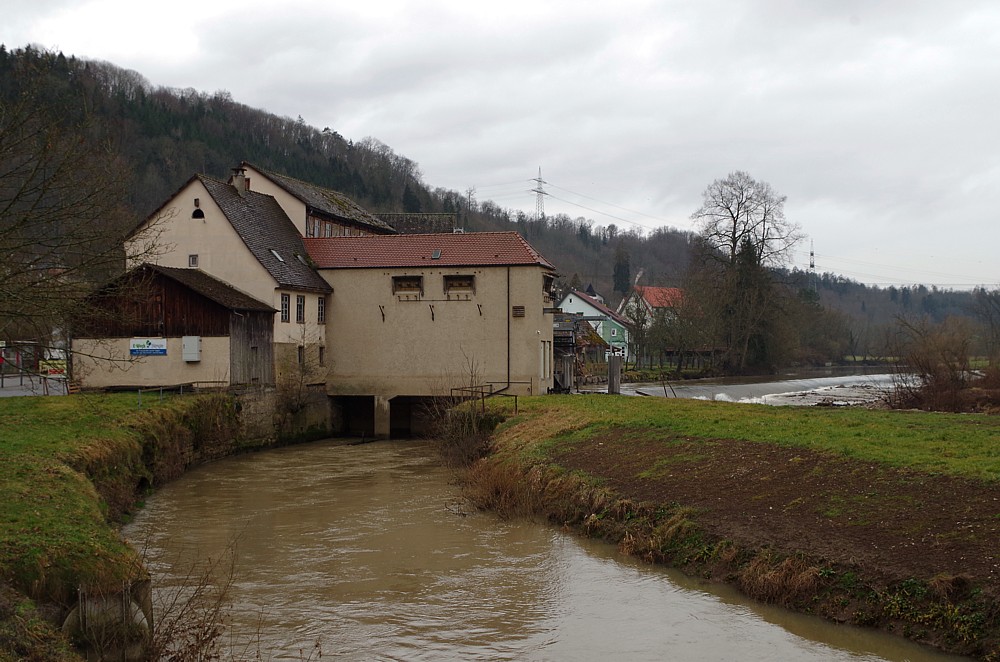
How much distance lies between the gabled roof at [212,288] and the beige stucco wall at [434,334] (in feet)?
15.9

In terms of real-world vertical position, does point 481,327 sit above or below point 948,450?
above

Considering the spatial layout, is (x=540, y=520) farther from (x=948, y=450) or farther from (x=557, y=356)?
(x=557, y=356)

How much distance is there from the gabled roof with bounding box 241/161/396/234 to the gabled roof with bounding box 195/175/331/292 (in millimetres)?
1214

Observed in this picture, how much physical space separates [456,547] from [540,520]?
97.6 inches

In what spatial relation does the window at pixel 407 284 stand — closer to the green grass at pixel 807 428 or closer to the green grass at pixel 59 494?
the green grass at pixel 807 428

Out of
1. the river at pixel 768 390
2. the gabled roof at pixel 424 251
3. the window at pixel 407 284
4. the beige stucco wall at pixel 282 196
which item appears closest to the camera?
the gabled roof at pixel 424 251

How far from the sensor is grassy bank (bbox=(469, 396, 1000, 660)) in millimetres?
10969

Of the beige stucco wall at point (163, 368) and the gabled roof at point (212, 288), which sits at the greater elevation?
the gabled roof at point (212, 288)

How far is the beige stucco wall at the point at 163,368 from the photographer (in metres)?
32.2

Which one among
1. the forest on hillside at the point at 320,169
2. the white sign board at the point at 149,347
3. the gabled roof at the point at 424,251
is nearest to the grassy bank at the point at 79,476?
the white sign board at the point at 149,347

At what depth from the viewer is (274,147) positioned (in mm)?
108312

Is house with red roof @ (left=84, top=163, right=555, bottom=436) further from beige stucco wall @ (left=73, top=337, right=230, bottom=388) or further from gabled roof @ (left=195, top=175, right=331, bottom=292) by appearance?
beige stucco wall @ (left=73, top=337, right=230, bottom=388)

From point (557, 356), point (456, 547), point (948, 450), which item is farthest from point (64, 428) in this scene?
point (557, 356)

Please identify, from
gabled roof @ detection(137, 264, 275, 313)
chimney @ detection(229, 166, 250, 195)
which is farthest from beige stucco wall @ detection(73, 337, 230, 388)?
chimney @ detection(229, 166, 250, 195)
